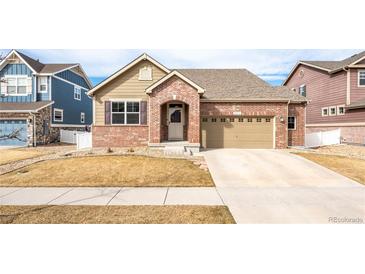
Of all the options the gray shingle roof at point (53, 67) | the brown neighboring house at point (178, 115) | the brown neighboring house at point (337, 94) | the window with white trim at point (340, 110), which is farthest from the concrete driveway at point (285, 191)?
the gray shingle roof at point (53, 67)

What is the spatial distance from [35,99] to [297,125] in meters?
22.4

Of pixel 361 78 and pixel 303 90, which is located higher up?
pixel 303 90

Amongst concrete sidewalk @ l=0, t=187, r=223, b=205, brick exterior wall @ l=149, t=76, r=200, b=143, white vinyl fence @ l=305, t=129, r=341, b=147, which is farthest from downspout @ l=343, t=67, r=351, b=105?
concrete sidewalk @ l=0, t=187, r=223, b=205

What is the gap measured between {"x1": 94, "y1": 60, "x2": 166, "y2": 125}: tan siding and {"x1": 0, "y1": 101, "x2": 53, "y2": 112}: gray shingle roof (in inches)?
279

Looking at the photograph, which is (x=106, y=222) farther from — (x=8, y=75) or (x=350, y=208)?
(x=8, y=75)

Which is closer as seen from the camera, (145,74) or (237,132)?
(145,74)

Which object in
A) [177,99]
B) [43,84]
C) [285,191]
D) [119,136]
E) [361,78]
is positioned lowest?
[285,191]

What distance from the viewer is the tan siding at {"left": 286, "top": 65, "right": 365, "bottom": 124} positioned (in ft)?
60.3

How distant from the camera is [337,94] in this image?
19.2 m

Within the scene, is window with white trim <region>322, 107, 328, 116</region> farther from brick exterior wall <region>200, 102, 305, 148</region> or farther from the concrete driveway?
the concrete driveway

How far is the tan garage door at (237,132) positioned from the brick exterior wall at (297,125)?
5.93 ft

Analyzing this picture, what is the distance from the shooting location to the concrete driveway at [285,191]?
5.11 metres

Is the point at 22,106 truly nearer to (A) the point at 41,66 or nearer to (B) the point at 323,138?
(A) the point at 41,66

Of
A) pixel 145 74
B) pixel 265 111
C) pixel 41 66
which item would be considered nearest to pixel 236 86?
pixel 265 111
